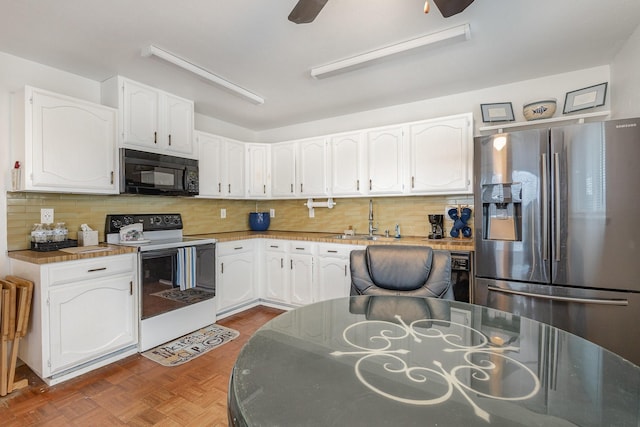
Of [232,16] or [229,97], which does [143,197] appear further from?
[232,16]

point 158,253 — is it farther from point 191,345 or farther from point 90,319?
point 191,345

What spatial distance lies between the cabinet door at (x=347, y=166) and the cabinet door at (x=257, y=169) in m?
0.99

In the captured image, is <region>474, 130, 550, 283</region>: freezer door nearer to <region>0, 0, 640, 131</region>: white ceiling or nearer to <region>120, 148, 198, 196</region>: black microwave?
<region>0, 0, 640, 131</region>: white ceiling

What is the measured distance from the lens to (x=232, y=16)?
1.92m

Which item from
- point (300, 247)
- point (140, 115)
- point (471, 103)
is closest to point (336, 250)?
point (300, 247)

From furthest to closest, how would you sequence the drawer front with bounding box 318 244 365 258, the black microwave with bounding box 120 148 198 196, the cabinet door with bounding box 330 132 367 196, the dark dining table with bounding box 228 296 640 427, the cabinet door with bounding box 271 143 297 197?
the cabinet door with bounding box 271 143 297 197 < the cabinet door with bounding box 330 132 367 196 < the drawer front with bounding box 318 244 365 258 < the black microwave with bounding box 120 148 198 196 < the dark dining table with bounding box 228 296 640 427

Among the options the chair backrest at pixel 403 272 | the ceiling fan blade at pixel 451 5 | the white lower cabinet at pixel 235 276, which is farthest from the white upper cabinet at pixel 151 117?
the ceiling fan blade at pixel 451 5

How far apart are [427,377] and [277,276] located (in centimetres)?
297

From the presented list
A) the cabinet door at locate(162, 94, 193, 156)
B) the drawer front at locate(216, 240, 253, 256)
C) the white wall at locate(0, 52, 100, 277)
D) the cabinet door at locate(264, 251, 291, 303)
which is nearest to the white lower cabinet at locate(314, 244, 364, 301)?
the cabinet door at locate(264, 251, 291, 303)

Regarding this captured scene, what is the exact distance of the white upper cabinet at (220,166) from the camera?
11.6 ft

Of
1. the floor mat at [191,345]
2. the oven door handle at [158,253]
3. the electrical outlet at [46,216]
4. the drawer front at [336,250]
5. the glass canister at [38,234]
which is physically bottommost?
the floor mat at [191,345]

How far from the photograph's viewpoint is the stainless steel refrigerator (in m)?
1.99

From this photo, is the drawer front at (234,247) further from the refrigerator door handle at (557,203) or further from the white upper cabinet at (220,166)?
the refrigerator door handle at (557,203)

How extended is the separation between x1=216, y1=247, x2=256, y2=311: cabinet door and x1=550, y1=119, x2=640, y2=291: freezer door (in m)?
2.88
